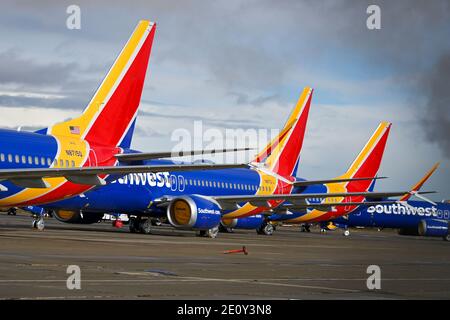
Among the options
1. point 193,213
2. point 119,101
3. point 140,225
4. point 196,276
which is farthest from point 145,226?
point 196,276

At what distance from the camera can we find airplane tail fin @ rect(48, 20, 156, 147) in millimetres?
37062

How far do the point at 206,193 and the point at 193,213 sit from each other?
313 inches

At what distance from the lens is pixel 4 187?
105ft

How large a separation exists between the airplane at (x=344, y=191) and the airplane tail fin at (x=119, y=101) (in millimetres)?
16572

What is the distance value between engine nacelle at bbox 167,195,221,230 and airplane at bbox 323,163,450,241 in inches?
933

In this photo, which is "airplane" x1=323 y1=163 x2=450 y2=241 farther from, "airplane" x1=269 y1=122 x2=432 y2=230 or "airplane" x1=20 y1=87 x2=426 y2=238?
"airplane" x1=20 y1=87 x2=426 y2=238

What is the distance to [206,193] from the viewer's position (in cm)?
4838

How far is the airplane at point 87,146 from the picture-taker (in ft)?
101

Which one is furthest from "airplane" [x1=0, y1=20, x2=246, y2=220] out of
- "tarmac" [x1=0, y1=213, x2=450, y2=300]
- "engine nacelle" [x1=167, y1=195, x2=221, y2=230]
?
"tarmac" [x1=0, y1=213, x2=450, y2=300]

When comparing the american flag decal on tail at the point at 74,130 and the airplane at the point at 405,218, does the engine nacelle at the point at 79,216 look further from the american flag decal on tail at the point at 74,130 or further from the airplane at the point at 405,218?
the airplane at the point at 405,218

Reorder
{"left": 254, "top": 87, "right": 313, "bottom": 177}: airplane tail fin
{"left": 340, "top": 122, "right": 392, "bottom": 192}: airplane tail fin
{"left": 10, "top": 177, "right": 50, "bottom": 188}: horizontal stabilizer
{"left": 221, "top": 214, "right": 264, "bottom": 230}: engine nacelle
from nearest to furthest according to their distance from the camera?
{"left": 10, "top": 177, "right": 50, "bottom": 188}: horizontal stabilizer
{"left": 221, "top": 214, "right": 264, "bottom": 230}: engine nacelle
{"left": 254, "top": 87, "right": 313, "bottom": 177}: airplane tail fin
{"left": 340, "top": 122, "right": 392, "bottom": 192}: airplane tail fin

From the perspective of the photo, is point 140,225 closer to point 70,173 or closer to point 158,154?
point 158,154

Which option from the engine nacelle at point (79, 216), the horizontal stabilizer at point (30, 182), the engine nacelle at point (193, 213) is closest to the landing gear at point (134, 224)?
the engine nacelle at point (79, 216)
